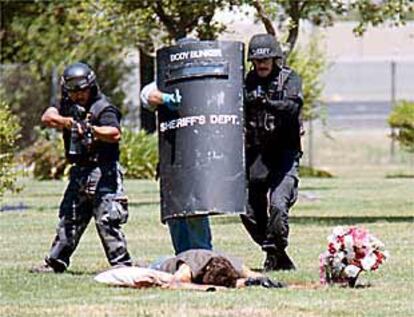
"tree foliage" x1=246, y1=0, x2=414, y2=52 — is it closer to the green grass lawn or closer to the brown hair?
the green grass lawn

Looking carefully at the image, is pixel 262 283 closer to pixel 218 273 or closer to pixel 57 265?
pixel 218 273

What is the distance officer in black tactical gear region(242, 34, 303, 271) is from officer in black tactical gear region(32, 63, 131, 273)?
1.15 m

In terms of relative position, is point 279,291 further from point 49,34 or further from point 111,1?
point 49,34

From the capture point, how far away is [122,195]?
43.0 ft

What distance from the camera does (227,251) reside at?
16.1m

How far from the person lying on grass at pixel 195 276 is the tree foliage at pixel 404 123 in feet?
85.8

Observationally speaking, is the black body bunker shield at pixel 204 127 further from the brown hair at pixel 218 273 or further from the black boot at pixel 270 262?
the brown hair at pixel 218 273

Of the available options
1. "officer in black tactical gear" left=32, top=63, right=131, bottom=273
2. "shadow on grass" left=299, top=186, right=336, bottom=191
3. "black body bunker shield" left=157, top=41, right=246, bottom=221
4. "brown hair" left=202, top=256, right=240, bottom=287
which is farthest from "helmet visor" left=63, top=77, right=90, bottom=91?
"shadow on grass" left=299, top=186, right=336, bottom=191

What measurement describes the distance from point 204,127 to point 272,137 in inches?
34.6

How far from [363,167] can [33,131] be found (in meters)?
10.1

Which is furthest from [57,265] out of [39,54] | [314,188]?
[39,54]

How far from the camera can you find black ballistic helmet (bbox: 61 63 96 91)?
12836 mm

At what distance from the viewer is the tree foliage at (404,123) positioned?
38.0 metres

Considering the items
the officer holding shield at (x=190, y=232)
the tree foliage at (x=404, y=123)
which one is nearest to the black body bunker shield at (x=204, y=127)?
the officer holding shield at (x=190, y=232)
